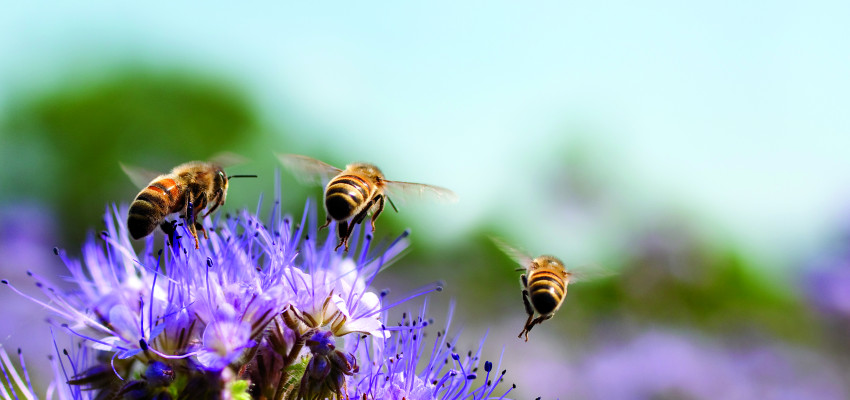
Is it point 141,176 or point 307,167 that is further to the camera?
point 307,167

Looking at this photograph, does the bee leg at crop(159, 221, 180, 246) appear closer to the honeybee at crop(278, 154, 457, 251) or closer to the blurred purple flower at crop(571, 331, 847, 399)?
the honeybee at crop(278, 154, 457, 251)

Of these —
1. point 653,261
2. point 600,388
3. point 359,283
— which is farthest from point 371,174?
point 653,261

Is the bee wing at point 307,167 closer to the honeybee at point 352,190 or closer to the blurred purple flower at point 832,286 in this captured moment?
the honeybee at point 352,190

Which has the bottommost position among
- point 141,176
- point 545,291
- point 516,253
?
point 141,176

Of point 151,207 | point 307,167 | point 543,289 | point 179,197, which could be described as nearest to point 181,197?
point 179,197

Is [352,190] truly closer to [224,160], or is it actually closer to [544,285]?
[224,160]

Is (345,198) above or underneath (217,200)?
above

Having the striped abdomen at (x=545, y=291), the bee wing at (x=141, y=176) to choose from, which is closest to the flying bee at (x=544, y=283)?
the striped abdomen at (x=545, y=291)
